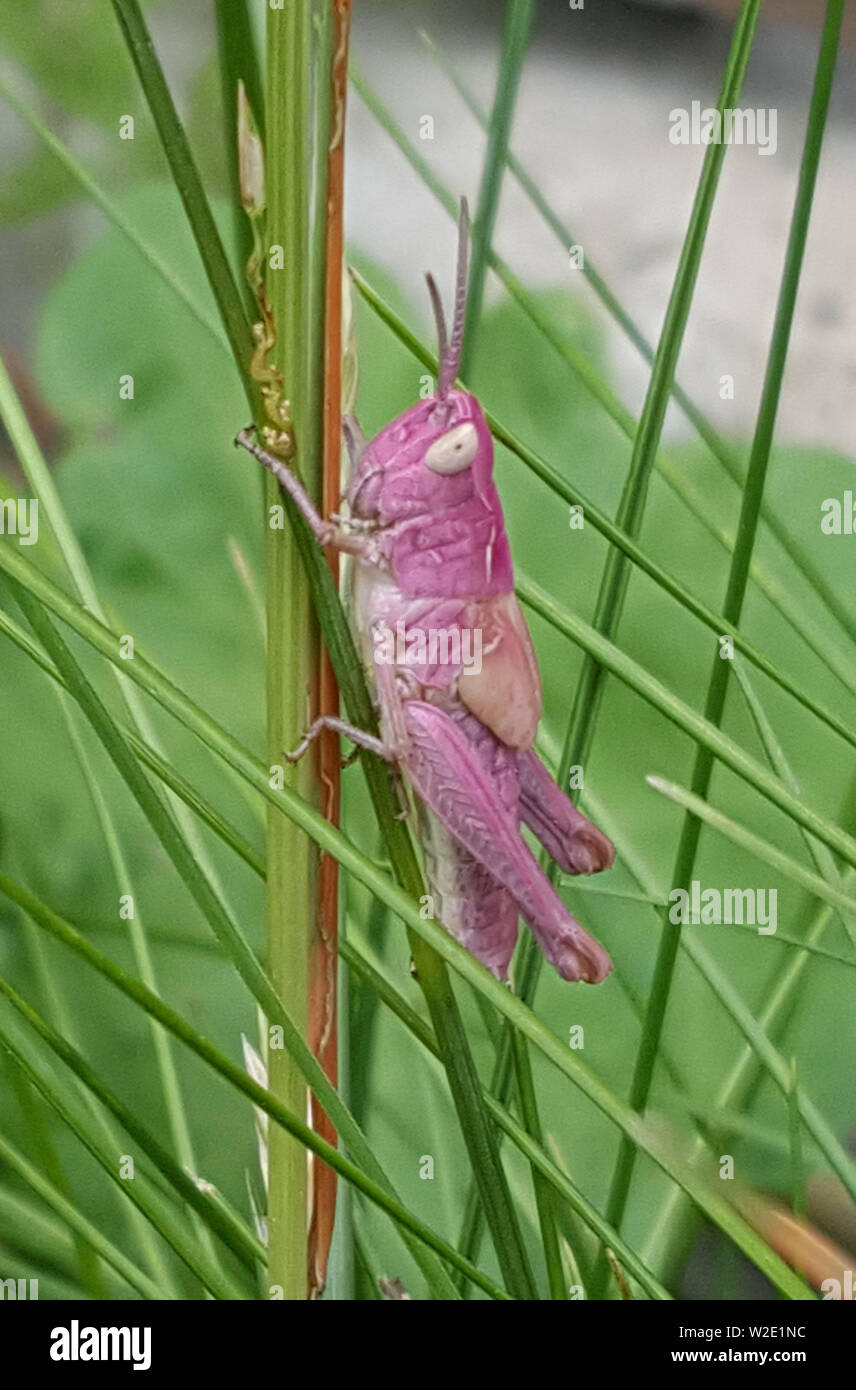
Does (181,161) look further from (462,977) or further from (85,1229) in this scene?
(85,1229)

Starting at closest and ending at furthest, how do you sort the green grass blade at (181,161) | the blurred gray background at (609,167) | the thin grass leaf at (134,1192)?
the green grass blade at (181,161)
the thin grass leaf at (134,1192)
the blurred gray background at (609,167)

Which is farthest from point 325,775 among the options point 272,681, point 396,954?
point 396,954

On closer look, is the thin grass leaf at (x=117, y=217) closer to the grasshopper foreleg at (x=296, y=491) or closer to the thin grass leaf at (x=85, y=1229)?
the grasshopper foreleg at (x=296, y=491)

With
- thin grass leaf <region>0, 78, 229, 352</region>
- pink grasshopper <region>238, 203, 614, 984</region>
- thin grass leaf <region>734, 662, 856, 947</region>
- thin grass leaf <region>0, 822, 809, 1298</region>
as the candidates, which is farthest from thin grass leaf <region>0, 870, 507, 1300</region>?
thin grass leaf <region>0, 78, 229, 352</region>

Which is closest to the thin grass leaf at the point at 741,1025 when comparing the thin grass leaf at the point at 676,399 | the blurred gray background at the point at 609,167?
the thin grass leaf at the point at 676,399

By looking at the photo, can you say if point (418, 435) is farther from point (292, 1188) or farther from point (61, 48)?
point (61, 48)

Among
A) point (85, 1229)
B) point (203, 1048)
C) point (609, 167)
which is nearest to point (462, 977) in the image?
point (203, 1048)

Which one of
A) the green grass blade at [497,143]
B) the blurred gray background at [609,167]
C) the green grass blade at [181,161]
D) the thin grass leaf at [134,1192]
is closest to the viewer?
the green grass blade at [181,161]
